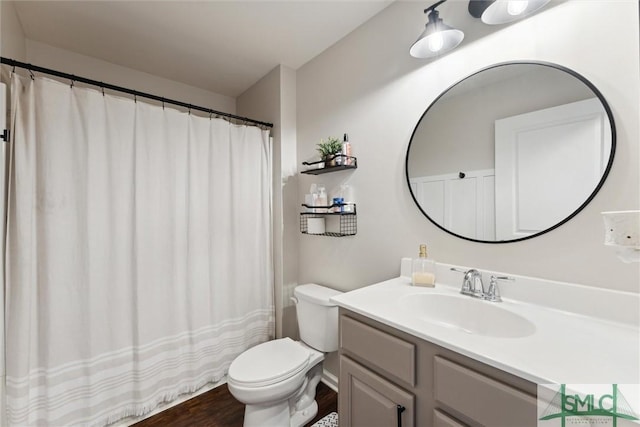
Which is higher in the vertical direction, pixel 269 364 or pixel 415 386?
pixel 415 386

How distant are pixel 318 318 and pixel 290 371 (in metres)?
0.35

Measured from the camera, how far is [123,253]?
5.26 feet

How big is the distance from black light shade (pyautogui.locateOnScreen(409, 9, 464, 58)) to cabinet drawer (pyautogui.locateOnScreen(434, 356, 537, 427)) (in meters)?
1.34

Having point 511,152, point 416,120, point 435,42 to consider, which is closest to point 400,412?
point 511,152

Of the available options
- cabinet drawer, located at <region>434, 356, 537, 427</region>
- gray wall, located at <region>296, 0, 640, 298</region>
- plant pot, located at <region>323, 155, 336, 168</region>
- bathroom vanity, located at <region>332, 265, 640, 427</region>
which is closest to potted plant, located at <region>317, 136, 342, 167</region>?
plant pot, located at <region>323, 155, 336, 168</region>

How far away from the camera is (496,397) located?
2.28 feet

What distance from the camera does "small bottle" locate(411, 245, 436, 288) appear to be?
130 centimetres

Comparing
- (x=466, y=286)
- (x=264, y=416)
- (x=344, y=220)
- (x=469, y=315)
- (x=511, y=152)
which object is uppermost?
(x=511, y=152)

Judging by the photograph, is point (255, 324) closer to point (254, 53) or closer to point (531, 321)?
point (531, 321)

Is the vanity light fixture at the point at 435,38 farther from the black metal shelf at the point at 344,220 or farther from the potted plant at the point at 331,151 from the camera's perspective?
the black metal shelf at the point at 344,220

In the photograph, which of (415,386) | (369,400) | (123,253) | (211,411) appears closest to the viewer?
(415,386)

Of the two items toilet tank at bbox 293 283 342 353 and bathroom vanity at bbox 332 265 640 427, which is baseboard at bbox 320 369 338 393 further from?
bathroom vanity at bbox 332 265 640 427

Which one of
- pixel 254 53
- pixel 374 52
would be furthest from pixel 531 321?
pixel 254 53

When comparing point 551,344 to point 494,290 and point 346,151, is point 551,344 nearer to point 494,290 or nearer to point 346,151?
point 494,290
